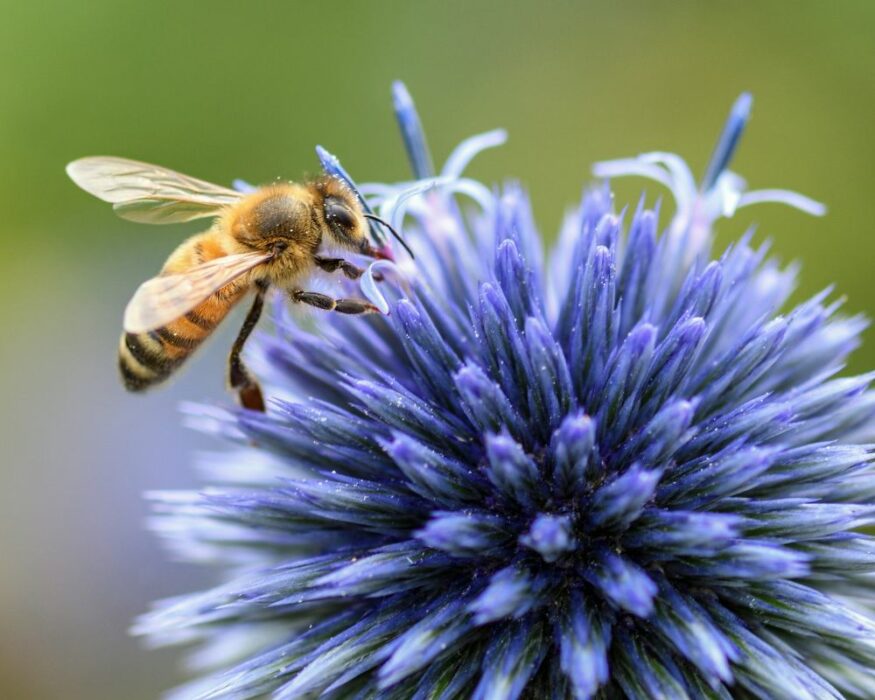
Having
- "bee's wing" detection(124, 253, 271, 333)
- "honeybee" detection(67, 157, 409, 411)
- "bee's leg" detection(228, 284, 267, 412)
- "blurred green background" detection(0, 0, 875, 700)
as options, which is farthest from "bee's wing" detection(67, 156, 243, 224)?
"blurred green background" detection(0, 0, 875, 700)

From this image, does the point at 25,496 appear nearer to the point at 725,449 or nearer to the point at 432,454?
the point at 432,454

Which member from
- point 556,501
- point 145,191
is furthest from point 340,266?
point 556,501

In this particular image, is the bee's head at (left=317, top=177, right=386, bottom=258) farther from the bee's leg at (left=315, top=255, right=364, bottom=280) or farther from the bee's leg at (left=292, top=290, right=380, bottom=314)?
the bee's leg at (left=292, top=290, right=380, bottom=314)

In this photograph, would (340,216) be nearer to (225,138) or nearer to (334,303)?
(334,303)

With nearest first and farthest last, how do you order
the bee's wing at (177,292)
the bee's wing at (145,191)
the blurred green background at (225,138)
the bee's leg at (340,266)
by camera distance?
the bee's wing at (177,292) → the bee's leg at (340,266) → the bee's wing at (145,191) → the blurred green background at (225,138)


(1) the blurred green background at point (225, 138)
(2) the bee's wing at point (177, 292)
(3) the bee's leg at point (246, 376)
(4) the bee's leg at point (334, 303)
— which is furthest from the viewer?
(1) the blurred green background at point (225, 138)

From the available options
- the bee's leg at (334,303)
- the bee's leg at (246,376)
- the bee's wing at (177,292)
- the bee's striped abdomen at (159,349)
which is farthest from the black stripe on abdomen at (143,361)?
the bee's leg at (334,303)

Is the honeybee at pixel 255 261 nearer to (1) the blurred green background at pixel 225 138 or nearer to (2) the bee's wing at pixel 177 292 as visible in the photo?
(2) the bee's wing at pixel 177 292

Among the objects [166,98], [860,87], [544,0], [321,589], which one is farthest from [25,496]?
[860,87]
